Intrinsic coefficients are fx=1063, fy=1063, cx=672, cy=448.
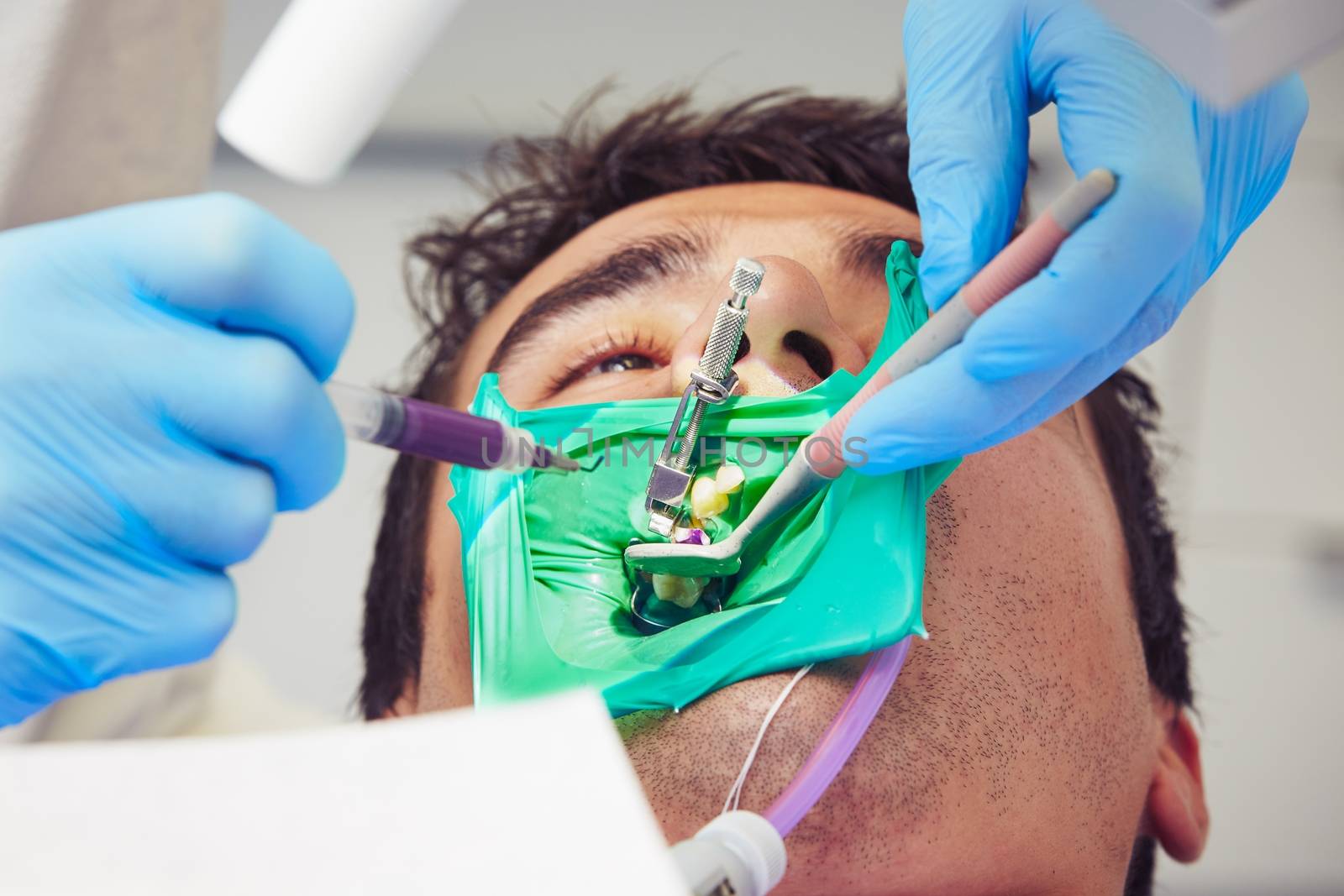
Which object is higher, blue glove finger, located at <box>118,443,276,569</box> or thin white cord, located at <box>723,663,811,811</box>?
blue glove finger, located at <box>118,443,276,569</box>

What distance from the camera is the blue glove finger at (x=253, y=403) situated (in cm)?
90

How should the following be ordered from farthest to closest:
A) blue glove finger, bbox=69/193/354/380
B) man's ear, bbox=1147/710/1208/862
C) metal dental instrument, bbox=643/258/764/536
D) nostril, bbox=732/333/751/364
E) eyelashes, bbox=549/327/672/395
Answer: man's ear, bbox=1147/710/1208/862 → eyelashes, bbox=549/327/672/395 → nostril, bbox=732/333/751/364 → metal dental instrument, bbox=643/258/764/536 → blue glove finger, bbox=69/193/354/380

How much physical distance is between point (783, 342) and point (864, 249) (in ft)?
0.73

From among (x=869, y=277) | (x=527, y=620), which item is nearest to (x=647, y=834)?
(x=527, y=620)

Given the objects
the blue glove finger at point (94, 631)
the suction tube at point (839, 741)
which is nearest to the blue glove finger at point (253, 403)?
the blue glove finger at point (94, 631)

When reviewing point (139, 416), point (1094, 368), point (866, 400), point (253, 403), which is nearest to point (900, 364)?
point (866, 400)

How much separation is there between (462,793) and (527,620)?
0.21 meters

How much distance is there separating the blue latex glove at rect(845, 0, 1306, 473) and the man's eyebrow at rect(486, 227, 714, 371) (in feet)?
1.02

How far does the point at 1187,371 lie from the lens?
2088 millimetres

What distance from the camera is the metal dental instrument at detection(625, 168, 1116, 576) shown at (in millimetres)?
857

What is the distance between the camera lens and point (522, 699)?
3.33 feet

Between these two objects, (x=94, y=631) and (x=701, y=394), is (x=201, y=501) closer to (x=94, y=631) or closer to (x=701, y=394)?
(x=94, y=631)

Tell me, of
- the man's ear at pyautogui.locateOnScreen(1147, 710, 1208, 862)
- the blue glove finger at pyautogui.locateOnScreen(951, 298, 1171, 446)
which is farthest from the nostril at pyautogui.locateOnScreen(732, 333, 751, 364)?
the man's ear at pyautogui.locateOnScreen(1147, 710, 1208, 862)

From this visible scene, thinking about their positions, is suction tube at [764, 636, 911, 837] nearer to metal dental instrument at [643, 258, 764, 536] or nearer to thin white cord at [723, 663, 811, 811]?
thin white cord at [723, 663, 811, 811]
